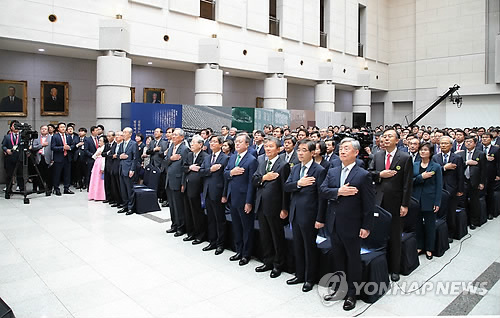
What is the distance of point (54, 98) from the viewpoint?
13422mm

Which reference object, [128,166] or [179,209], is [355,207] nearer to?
[179,209]

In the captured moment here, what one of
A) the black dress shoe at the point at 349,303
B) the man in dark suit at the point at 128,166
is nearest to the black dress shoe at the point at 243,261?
the black dress shoe at the point at 349,303

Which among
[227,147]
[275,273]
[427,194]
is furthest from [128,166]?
[427,194]

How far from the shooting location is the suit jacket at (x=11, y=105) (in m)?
12.3

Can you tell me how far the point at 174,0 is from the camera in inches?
547

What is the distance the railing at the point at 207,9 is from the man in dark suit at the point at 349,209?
1291 cm

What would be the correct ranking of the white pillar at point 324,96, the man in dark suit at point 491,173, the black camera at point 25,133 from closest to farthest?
the man in dark suit at point 491,173, the black camera at point 25,133, the white pillar at point 324,96

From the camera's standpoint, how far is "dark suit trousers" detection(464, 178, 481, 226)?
7.56 m

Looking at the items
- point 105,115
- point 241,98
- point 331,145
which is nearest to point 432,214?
point 331,145

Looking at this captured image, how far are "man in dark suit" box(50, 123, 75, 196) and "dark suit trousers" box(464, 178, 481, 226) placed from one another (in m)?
10.1

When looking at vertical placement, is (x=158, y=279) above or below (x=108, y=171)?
below

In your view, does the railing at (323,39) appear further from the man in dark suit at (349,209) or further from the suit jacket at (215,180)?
the man in dark suit at (349,209)

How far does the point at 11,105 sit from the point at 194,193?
31.5 feet

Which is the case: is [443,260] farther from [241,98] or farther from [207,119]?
[241,98]
